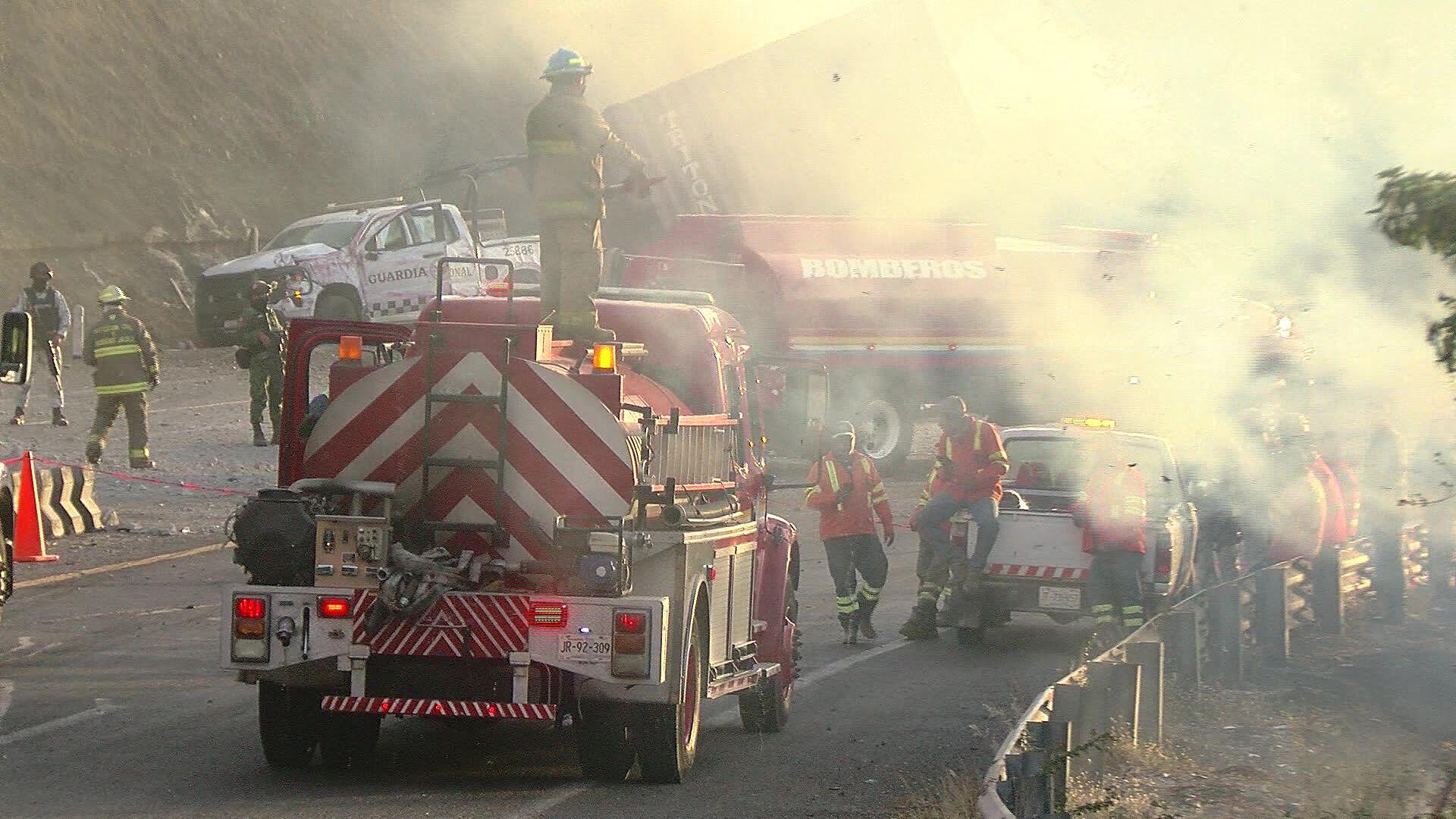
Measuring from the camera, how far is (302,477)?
8703 millimetres

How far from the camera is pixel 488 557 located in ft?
27.1

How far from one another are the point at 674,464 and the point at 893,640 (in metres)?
5.94

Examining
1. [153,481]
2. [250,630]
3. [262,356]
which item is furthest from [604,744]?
[262,356]

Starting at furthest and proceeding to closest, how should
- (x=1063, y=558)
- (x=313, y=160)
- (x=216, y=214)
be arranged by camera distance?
(x=313, y=160), (x=216, y=214), (x=1063, y=558)

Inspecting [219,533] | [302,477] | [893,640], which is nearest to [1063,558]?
[893,640]

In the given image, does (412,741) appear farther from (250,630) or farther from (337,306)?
(337,306)

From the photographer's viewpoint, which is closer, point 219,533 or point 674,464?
point 674,464

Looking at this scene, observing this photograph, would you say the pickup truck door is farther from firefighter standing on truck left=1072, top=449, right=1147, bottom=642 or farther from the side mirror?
the side mirror

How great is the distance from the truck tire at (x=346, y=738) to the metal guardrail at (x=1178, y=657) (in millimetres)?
2925

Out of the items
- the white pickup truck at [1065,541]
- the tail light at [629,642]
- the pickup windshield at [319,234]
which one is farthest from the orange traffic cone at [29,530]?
the pickup windshield at [319,234]

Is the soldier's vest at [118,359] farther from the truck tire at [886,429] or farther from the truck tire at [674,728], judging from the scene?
the truck tire at [674,728]

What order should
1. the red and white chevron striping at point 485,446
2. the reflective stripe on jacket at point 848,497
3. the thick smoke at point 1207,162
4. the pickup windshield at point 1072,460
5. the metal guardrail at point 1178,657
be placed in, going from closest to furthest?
1. the metal guardrail at point 1178,657
2. the red and white chevron striping at point 485,446
3. the thick smoke at point 1207,162
4. the pickup windshield at point 1072,460
5. the reflective stripe on jacket at point 848,497

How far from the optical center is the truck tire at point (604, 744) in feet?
27.3

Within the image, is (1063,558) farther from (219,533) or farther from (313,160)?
(313,160)
